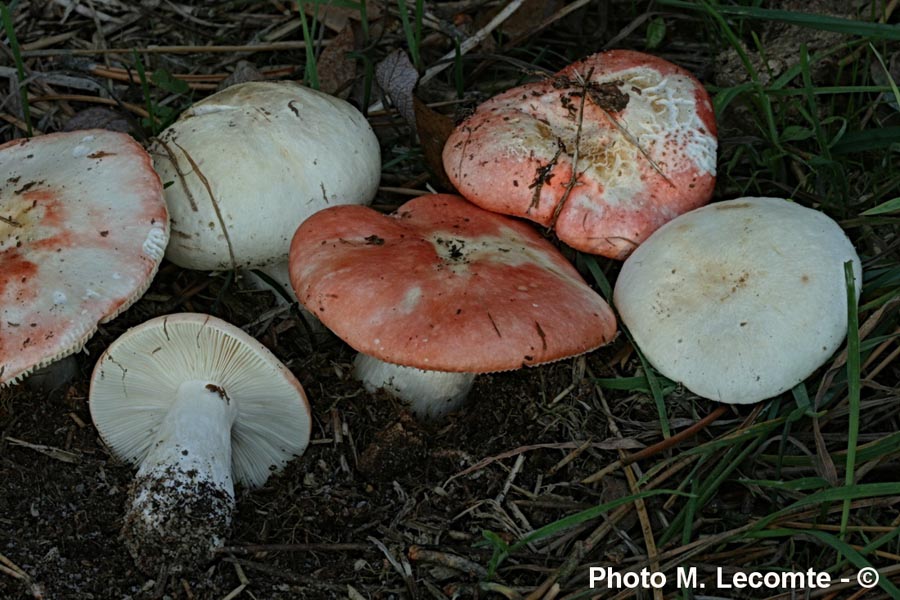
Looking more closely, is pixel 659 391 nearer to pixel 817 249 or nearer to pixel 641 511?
pixel 641 511

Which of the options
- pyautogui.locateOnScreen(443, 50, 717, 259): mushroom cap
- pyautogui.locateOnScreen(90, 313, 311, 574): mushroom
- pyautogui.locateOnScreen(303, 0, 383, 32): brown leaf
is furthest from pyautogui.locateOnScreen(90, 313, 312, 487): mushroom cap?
pyautogui.locateOnScreen(303, 0, 383, 32): brown leaf

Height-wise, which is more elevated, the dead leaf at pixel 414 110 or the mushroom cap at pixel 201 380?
the dead leaf at pixel 414 110

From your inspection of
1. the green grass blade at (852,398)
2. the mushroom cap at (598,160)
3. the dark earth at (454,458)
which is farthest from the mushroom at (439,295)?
the green grass blade at (852,398)

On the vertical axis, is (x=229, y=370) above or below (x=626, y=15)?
below

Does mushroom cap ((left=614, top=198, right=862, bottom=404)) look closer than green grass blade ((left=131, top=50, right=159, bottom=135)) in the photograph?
Yes

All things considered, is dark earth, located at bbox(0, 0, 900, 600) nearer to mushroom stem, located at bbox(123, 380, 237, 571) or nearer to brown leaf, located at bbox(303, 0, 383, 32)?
mushroom stem, located at bbox(123, 380, 237, 571)

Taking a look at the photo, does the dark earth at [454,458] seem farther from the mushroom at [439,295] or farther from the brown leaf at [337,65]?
the mushroom at [439,295]

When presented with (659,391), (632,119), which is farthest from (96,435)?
(632,119)
